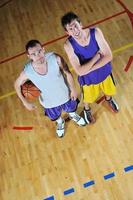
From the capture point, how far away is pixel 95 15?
21.5 ft

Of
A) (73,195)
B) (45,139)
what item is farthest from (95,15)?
(73,195)

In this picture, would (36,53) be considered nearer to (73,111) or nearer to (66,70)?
(66,70)

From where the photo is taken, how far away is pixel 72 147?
4.82 meters

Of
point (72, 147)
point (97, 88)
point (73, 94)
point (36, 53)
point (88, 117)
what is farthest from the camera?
point (88, 117)

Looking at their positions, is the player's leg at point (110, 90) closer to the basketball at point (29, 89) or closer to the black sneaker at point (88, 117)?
the black sneaker at point (88, 117)

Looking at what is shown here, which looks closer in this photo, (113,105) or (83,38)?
(83,38)

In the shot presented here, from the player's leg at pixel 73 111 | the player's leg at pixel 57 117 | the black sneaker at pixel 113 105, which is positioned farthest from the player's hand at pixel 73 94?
the black sneaker at pixel 113 105

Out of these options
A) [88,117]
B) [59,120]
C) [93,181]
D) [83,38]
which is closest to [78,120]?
[88,117]

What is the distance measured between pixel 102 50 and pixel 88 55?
0.16m

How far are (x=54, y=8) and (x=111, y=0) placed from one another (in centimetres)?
110

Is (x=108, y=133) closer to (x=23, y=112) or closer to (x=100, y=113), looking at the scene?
(x=100, y=113)

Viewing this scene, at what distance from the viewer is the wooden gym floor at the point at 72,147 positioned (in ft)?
14.5

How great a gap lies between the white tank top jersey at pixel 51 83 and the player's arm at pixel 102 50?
0.42 meters

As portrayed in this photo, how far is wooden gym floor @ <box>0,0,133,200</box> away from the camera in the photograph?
14.5 feet
